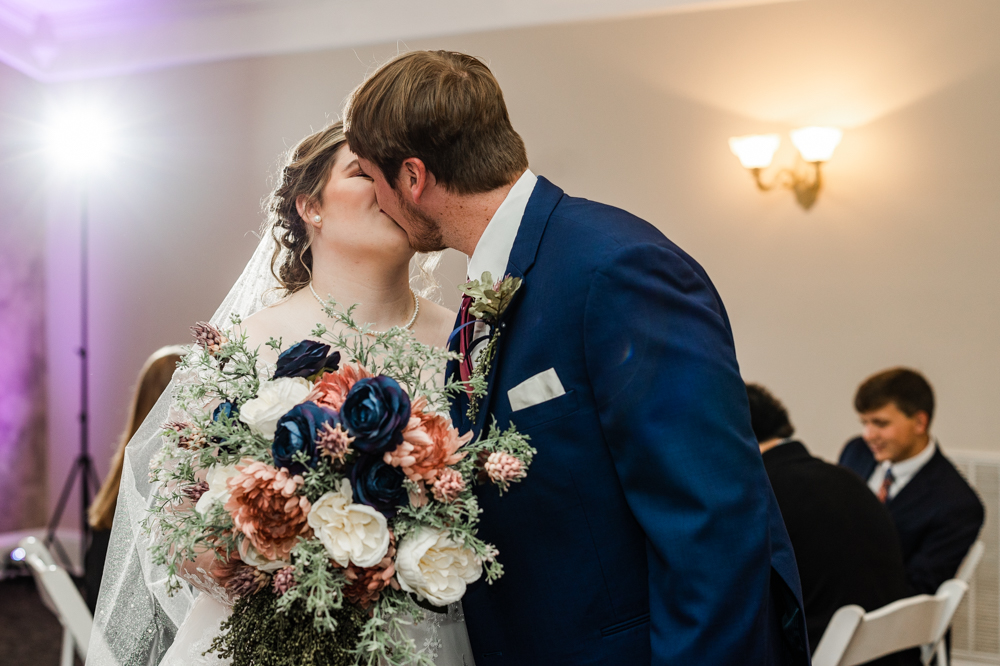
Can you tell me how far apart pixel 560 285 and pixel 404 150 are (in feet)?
Result: 1.33

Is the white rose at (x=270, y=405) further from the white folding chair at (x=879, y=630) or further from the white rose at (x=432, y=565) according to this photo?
the white folding chair at (x=879, y=630)

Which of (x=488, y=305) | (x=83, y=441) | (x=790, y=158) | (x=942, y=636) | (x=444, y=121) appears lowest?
(x=83, y=441)

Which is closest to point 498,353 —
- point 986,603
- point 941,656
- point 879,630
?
point 879,630

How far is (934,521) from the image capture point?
3.34 meters

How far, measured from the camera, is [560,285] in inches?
50.2

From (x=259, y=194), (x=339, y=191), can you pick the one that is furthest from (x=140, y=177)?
(x=339, y=191)

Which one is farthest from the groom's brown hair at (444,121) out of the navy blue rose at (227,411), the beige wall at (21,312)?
the beige wall at (21,312)

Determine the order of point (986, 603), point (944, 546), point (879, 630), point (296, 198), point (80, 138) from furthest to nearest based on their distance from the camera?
point (80, 138)
point (986, 603)
point (944, 546)
point (879, 630)
point (296, 198)

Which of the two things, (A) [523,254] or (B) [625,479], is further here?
(A) [523,254]

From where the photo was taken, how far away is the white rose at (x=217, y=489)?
3.53ft

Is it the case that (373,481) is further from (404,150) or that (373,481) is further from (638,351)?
(404,150)

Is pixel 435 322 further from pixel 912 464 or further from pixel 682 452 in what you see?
pixel 912 464

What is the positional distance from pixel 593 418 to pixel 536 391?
0.10m

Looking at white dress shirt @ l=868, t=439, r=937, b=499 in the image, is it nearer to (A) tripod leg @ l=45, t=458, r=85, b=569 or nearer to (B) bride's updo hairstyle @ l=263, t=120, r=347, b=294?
(B) bride's updo hairstyle @ l=263, t=120, r=347, b=294
